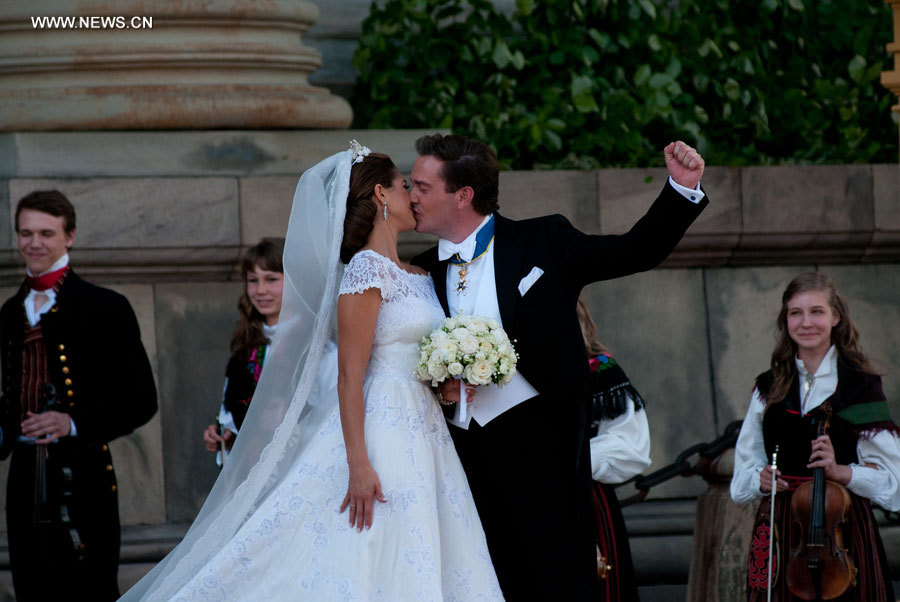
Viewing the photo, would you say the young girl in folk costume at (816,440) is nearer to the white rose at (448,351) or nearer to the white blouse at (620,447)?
the white blouse at (620,447)

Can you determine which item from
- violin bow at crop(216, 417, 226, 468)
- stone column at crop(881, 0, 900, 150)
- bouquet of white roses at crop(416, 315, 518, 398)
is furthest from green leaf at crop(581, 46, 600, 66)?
bouquet of white roses at crop(416, 315, 518, 398)

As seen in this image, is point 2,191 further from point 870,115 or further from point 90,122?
point 870,115

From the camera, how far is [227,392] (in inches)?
272

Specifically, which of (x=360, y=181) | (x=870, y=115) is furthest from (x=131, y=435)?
(x=870, y=115)

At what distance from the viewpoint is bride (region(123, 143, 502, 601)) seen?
5.30 m

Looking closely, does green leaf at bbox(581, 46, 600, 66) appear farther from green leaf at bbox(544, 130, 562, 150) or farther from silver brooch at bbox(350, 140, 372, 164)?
silver brooch at bbox(350, 140, 372, 164)

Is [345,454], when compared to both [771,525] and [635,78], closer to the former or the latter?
[771,525]

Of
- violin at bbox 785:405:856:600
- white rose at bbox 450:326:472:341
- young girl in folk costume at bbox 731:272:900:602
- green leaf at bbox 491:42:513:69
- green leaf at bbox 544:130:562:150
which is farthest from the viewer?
green leaf at bbox 491:42:513:69

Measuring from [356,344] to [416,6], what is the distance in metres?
3.82

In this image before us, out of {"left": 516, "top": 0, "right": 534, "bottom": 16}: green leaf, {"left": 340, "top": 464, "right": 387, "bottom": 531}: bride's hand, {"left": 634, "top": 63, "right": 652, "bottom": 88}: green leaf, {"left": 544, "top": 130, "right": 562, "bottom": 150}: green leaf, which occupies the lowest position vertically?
{"left": 340, "top": 464, "right": 387, "bottom": 531}: bride's hand

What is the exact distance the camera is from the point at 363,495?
5316mm

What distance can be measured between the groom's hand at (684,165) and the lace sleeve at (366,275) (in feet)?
3.35

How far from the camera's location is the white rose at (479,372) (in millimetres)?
5246

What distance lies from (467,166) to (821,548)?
75.1 inches
